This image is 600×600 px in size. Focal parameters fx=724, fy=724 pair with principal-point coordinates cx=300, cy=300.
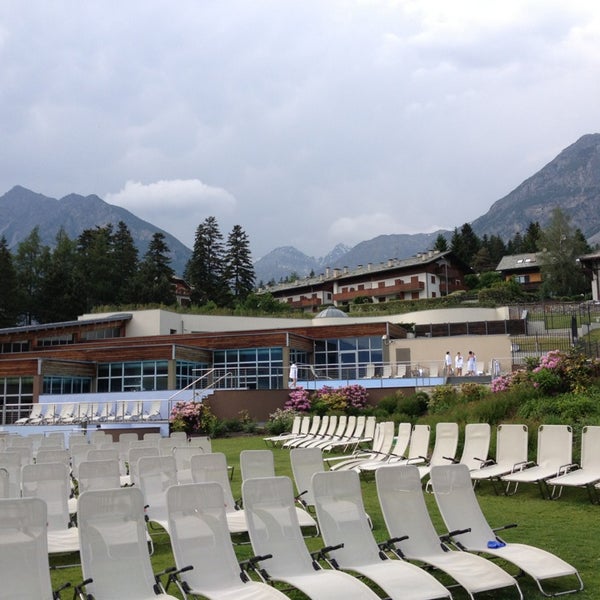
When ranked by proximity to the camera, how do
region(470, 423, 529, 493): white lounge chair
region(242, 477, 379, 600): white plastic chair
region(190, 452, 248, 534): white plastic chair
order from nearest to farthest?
region(242, 477, 379, 600): white plastic chair → region(190, 452, 248, 534): white plastic chair → region(470, 423, 529, 493): white lounge chair

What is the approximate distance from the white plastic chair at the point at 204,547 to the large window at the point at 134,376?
31550mm

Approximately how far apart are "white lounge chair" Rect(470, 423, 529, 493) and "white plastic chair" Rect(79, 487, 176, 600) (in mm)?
7251

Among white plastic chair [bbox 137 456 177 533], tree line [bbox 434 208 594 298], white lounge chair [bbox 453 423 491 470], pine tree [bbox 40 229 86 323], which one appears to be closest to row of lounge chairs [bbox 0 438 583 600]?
white plastic chair [bbox 137 456 177 533]

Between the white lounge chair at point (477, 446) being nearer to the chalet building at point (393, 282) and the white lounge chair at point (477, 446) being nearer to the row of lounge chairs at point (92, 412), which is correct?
the row of lounge chairs at point (92, 412)

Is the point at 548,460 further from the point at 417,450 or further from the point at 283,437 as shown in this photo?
the point at 283,437

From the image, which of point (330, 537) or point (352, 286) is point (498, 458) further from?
point (352, 286)

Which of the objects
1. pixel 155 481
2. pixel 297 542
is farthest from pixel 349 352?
pixel 297 542

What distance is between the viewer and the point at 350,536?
20.2 ft

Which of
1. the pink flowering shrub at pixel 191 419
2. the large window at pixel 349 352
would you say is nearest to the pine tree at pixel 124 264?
the large window at pixel 349 352

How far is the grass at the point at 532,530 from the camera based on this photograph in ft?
21.5

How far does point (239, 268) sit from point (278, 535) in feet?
252

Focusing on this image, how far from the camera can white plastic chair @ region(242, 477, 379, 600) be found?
568cm

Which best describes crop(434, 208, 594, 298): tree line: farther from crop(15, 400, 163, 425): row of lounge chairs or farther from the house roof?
crop(15, 400, 163, 425): row of lounge chairs

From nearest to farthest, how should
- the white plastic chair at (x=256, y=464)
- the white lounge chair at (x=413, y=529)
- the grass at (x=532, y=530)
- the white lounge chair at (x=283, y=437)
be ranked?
the white lounge chair at (x=413, y=529)
the grass at (x=532, y=530)
the white plastic chair at (x=256, y=464)
the white lounge chair at (x=283, y=437)
